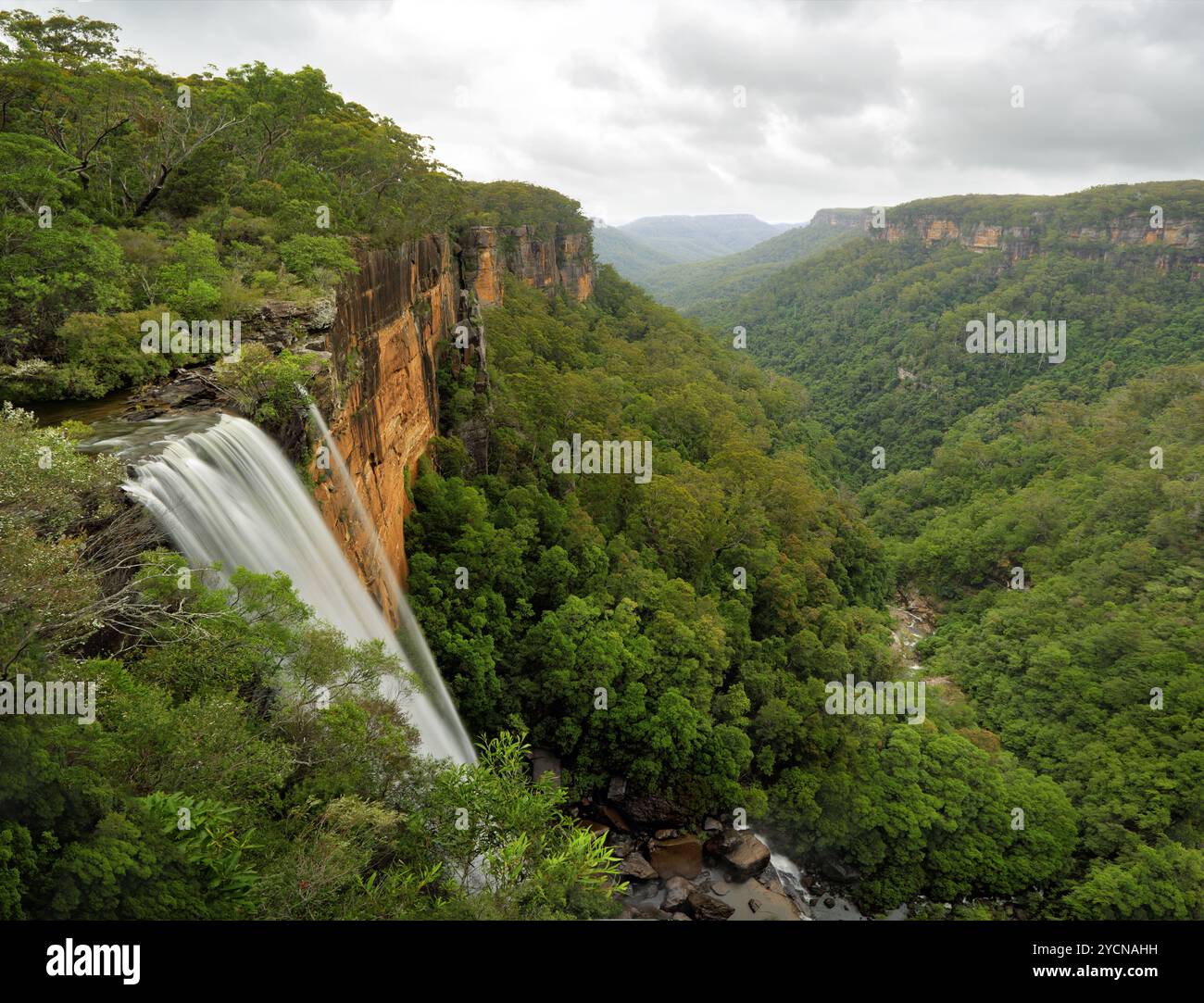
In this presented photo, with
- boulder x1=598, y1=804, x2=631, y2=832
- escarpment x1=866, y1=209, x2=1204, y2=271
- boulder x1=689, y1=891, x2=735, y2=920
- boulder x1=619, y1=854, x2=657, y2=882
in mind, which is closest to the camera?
boulder x1=689, y1=891, x2=735, y2=920

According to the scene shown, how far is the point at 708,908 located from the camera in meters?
19.4

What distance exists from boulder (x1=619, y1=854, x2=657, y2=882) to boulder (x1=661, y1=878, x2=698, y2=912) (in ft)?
1.81

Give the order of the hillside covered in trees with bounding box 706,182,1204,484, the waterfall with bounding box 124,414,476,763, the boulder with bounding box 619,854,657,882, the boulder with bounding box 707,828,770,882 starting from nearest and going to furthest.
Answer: the waterfall with bounding box 124,414,476,763, the boulder with bounding box 619,854,657,882, the boulder with bounding box 707,828,770,882, the hillside covered in trees with bounding box 706,182,1204,484

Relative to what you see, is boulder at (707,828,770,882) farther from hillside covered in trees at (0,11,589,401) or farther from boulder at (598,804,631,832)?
hillside covered in trees at (0,11,589,401)

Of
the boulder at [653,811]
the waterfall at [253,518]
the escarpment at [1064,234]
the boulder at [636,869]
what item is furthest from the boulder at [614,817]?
the escarpment at [1064,234]

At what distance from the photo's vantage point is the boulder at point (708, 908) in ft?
63.1

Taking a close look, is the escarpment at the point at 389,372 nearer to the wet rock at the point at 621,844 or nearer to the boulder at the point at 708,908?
the wet rock at the point at 621,844

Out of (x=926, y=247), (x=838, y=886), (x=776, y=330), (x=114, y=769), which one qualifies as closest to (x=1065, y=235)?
(x=926, y=247)

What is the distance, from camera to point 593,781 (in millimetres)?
20812

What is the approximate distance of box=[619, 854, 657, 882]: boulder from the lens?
65.0 feet

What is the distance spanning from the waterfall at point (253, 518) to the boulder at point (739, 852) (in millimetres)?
10471

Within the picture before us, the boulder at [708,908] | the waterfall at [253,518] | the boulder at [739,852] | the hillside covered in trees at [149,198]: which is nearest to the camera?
the waterfall at [253,518]

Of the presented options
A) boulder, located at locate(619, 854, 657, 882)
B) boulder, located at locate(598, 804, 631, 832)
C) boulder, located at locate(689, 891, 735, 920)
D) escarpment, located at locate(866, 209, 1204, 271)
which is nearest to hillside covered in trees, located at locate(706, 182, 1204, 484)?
escarpment, located at locate(866, 209, 1204, 271)

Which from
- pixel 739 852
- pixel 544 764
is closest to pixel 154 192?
pixel 544 764
